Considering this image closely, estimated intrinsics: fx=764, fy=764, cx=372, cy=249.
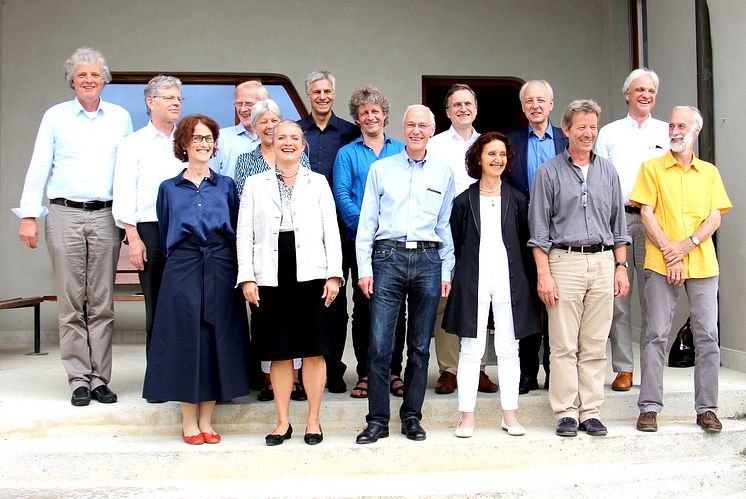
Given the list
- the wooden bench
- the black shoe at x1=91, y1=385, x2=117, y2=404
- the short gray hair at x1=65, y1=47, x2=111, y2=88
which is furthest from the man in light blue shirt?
the wooden bench

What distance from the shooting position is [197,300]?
12.8 ft

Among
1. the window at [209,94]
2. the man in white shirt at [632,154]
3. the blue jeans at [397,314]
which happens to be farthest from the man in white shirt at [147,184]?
the window at [209,94]

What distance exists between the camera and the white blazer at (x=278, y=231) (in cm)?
382

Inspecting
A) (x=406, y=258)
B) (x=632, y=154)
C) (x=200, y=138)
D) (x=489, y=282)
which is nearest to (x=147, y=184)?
(x=200, y=138)

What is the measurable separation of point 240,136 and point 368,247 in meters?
1.18

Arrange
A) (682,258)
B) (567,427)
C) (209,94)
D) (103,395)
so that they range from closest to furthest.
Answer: (567,427)
(682,258)
(103,395)
(209,94)

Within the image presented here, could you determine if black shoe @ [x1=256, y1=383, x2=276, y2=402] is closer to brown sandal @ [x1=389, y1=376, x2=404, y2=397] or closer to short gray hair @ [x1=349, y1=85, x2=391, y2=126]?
brown sandal @ [x1=389, y1=376, x2=404, y2=397]

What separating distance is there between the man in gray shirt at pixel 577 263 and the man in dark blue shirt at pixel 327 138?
1185mm

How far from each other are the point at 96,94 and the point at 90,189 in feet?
1.86

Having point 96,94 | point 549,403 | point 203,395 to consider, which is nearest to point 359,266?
point 203,395

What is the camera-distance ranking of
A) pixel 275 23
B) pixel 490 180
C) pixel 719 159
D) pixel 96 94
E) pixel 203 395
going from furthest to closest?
1. pixel 275 23
2. pixel 719 159
3. pixel 96 94
4. pixel 490 180
5. pixel 203 395

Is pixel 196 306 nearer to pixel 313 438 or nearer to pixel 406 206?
pixel 313 438

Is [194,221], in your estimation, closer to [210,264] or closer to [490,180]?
[210,264]

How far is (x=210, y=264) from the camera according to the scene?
3.94m
